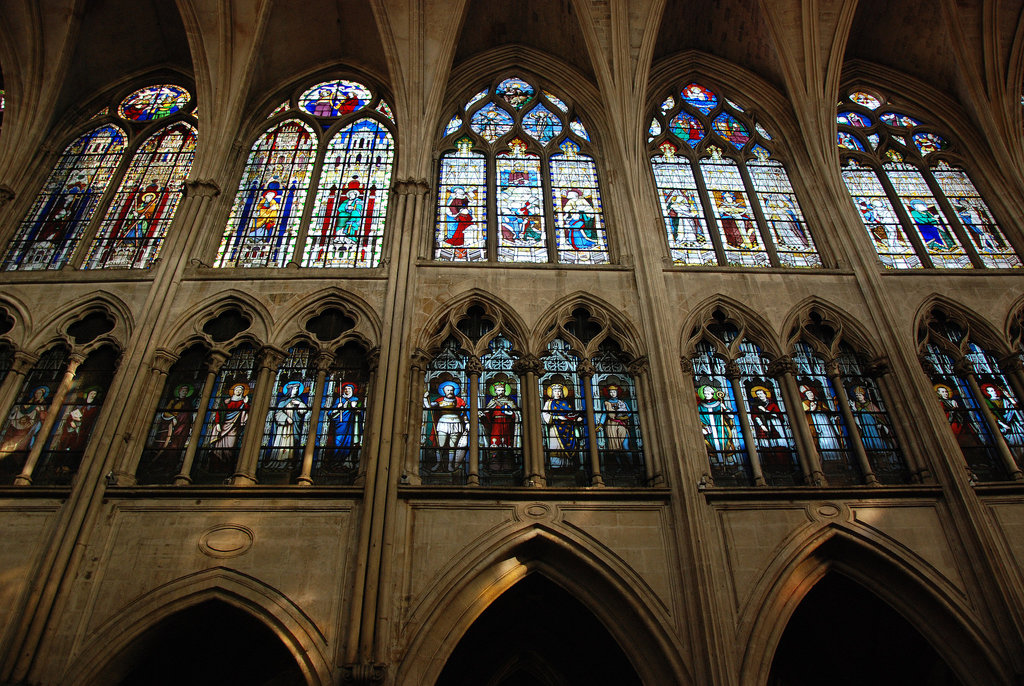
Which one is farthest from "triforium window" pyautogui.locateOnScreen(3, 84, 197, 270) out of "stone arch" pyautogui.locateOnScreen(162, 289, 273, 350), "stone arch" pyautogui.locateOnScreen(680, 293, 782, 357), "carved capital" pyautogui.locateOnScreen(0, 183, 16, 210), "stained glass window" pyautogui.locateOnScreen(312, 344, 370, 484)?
"stone arch" pyautogui.locateOnScreen(680, 293, 782, 357)

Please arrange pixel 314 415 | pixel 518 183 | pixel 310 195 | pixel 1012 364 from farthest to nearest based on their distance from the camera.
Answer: pixel 518 183 < pixel 310 195 < pixel 1012 364 < pixel 314 415

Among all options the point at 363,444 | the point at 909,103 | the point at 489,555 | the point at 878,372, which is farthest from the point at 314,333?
the point at 909,103

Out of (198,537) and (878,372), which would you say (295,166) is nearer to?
(198,537)

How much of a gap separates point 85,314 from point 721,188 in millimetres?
10036

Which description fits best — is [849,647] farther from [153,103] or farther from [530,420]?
[153,103]

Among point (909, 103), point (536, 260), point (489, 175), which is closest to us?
point (536, 260)

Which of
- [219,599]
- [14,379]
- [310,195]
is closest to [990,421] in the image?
[219,599]

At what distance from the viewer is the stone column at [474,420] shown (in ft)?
29.1

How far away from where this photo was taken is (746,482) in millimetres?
9102

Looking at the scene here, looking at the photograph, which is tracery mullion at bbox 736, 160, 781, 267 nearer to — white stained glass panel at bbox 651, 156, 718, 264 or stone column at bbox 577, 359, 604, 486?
white stained glass panel at bbox 651, 156, 718, 264

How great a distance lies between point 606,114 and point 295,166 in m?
5.42

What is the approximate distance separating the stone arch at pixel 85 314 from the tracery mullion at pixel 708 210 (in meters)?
8.57

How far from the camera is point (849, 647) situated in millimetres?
9562

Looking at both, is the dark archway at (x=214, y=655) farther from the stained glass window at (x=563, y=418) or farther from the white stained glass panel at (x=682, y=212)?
the white stained glass panel at (x=682, y=212)
